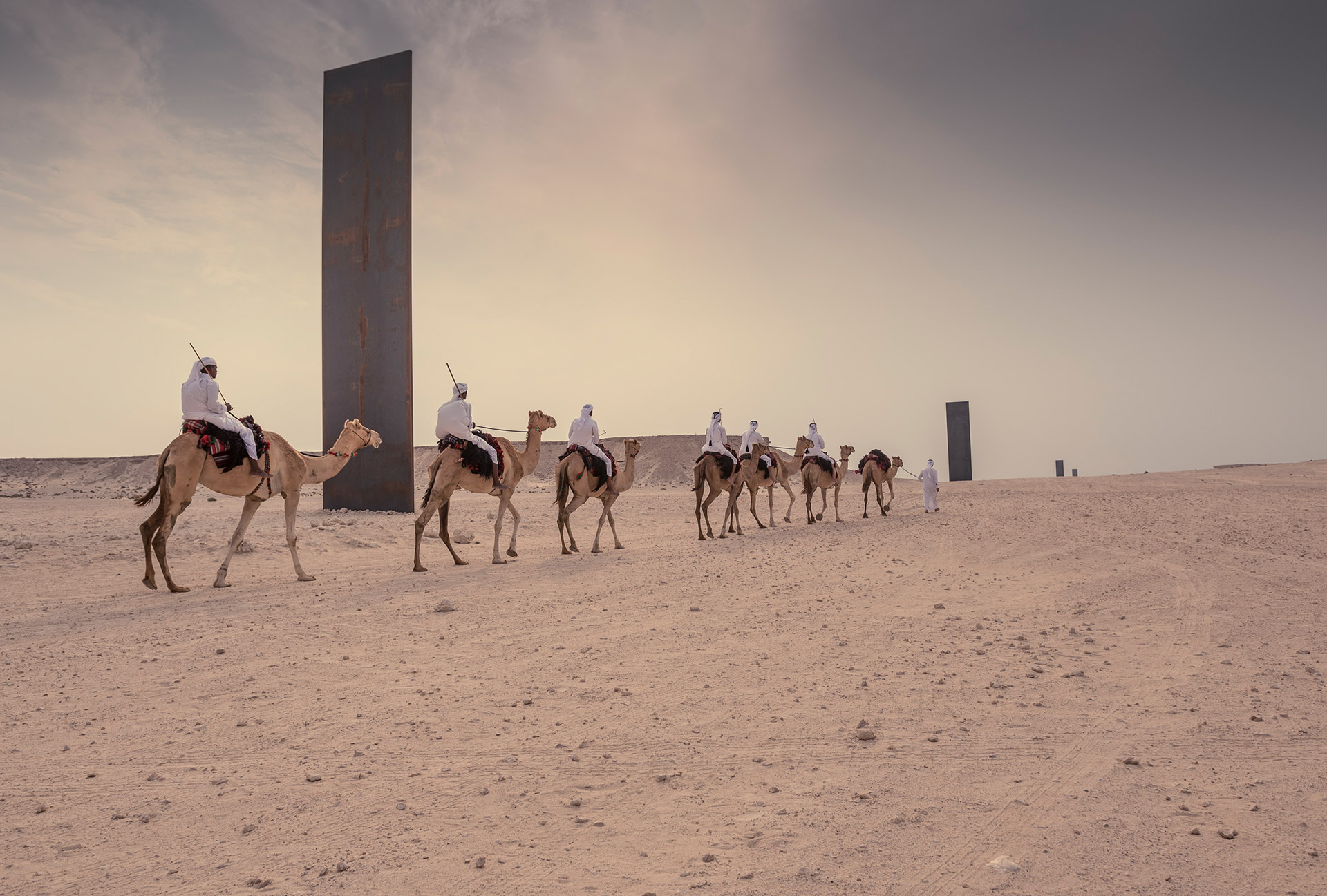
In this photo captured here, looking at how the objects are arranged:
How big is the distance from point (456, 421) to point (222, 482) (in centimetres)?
364

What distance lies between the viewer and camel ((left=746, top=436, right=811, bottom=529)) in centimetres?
1984

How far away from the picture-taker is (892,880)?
349cm

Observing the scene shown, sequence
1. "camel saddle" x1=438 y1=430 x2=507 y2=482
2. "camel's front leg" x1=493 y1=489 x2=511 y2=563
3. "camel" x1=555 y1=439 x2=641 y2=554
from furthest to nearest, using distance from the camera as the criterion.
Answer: "camel" x1=555 y1=439 x2=641 y2=554
"camel's front leg" x1=493 y1=489 x2=511 y2=563
"camel saddle" x1=438 y1=430 x2=507 y2=482

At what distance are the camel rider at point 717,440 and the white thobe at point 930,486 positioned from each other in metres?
6.21

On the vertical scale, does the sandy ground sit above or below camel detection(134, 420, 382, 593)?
below

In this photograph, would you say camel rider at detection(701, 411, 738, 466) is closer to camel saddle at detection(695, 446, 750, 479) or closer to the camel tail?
camel saddle at detection(695, 446, 750, 479)

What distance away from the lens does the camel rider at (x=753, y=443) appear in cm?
2009

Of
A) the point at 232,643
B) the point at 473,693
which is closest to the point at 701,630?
the point at 473,693

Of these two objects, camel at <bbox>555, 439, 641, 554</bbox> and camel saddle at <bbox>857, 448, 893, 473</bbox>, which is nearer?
camel at <bbox>555, 439, 641, 554</bbox>

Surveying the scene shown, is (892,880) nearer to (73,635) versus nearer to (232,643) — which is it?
(232,643)

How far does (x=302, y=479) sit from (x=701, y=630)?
739cm

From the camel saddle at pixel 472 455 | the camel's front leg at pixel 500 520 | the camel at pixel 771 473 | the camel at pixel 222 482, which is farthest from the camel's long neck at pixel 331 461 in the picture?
the camel at pixel 771 473

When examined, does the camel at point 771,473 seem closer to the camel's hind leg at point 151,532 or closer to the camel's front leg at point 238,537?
the camel's front leg at point 238,537

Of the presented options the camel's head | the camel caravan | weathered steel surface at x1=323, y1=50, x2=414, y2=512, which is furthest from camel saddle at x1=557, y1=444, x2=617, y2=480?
weathered steel surface at x1=323, y1=50, x2=414, y2=512
